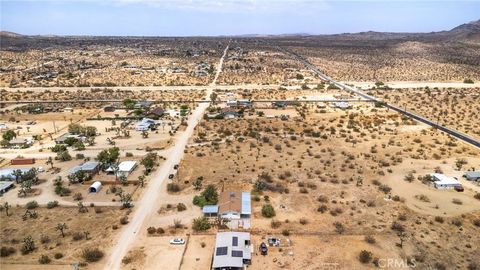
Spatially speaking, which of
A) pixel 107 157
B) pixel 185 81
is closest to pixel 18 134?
pixel 107 157

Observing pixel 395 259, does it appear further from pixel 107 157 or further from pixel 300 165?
pixel 107 157

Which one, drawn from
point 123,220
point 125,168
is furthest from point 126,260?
point 125,168

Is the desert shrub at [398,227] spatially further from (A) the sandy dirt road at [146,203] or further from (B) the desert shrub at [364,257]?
(A) the sandy dirt road at [146,203]

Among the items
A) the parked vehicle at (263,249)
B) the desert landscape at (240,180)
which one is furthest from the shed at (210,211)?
the parked vehicle at (263,249)

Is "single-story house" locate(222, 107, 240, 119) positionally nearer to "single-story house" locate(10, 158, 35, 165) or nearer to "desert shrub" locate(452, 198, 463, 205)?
"single-story house" locate(10, 158, 35, 165)

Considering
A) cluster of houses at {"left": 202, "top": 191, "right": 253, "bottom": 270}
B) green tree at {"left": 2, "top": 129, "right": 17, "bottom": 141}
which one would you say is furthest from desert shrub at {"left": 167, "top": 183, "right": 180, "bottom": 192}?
green tree at {"left": 2, "top": 129, "right": 17, "bottom": 141}

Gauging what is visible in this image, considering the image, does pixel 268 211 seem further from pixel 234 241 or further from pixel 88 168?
pixel 88 168
